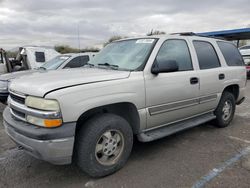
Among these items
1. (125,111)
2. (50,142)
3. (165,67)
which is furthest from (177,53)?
(50,142)

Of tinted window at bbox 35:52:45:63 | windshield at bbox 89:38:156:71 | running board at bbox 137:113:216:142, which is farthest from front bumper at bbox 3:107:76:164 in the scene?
tinted window at bbox 35:52:45:63

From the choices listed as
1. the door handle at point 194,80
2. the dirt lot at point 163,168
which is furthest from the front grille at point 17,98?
the door handle at point 194,80

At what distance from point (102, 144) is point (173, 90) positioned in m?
1.38

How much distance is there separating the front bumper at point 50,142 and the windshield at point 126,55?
1.32 metres

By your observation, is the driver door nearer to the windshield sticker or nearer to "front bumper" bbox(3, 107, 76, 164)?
the windshield sticker

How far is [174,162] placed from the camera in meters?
3.36

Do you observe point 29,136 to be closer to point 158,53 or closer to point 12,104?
point 12,104

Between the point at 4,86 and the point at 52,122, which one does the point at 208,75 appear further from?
the point at 4,86

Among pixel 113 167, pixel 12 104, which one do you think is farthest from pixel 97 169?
pixel 12 104

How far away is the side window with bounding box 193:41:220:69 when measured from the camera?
4.12 metres

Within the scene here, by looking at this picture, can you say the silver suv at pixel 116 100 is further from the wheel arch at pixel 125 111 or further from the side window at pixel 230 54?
the side window at pixel 230 54

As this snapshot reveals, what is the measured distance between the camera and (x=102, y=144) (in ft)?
9.50

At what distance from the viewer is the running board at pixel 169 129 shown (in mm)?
3273

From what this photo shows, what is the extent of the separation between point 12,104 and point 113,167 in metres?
1.57
